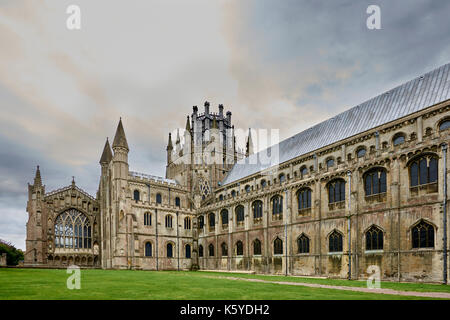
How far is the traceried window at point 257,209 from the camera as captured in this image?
144 ft

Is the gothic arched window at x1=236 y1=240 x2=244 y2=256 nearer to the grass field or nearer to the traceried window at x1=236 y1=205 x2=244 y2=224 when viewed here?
the traceried window at x1=236 y1=205 x2=244 y2=224

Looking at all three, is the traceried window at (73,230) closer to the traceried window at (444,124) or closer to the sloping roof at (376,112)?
the sloping roof at (376,112)

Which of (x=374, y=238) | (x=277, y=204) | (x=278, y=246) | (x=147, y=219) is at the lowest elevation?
(x=278, y=246)

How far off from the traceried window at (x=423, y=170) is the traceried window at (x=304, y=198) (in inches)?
456

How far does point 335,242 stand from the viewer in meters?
32.6

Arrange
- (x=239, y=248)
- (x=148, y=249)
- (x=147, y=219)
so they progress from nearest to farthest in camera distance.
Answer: (x=239, y=248) < (x=148, y=249) < (x=147, y=219)

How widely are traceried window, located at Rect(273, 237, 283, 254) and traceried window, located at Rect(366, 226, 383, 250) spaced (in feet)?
39.5

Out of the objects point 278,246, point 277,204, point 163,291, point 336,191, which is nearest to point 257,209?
point 277,204

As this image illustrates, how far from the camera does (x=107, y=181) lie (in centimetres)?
5703

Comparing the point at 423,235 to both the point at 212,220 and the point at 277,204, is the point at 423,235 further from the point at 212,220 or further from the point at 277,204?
the point at 212,220

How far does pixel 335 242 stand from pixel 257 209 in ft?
45.0

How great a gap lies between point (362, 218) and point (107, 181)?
43.2 m

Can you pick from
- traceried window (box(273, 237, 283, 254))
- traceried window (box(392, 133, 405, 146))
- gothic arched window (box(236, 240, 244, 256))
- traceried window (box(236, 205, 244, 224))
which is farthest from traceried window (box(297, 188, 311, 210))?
gothic arched window (box(236, 240, 244, 256))
